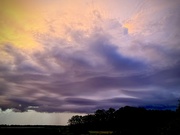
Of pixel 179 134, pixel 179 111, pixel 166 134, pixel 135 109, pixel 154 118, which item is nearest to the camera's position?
pixel 179 134

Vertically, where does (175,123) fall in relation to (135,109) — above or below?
below

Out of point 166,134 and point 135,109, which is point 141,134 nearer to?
point 166,134

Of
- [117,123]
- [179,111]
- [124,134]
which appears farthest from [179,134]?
[117,123]

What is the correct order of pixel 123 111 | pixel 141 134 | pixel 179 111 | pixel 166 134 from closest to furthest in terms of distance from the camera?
pixel 166 134, pixel 179 111, pixel 141 134, pixel 123 111

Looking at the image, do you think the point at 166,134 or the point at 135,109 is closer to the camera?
the point at 166,134

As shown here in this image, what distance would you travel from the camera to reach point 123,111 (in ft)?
553

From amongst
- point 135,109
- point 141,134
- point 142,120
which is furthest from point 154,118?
point 141,134

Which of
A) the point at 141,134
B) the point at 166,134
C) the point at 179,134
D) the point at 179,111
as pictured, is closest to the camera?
the point at 179,134

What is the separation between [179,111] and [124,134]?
2115 centimetres

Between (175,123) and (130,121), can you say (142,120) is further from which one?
(175,123)

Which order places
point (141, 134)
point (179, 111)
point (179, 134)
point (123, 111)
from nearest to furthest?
point (179, 134), point (179, 111), point (141, 134), point (123, 111)

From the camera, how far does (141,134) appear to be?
86000mm

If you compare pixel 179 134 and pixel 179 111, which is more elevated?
pixel 179 111

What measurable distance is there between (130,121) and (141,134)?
5529 cm
